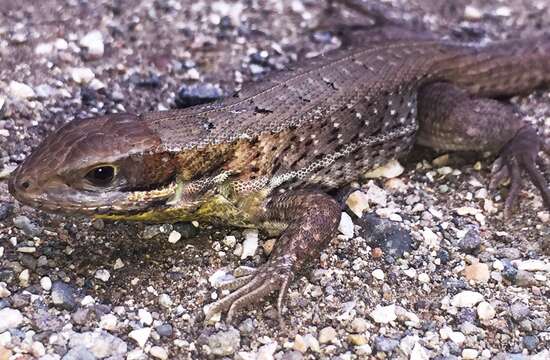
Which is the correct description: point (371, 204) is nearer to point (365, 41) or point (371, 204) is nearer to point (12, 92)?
point (365, 41)

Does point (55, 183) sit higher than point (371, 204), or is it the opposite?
point (55, 183)

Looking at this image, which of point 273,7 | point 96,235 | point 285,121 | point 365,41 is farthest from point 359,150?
point 273,7

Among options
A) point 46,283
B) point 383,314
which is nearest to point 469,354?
point 383,314

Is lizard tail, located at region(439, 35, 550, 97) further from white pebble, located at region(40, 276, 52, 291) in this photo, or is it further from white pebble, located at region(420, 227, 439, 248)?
white pebble, located at region(40, 276, 52, 291)

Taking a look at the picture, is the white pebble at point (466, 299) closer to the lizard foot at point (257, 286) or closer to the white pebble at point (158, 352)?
the lizard foot at point (257, 286)

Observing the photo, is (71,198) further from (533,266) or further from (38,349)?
(533,266)

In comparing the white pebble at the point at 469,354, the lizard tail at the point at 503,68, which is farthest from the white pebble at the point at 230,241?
the lizard tail at the point at 503,68
